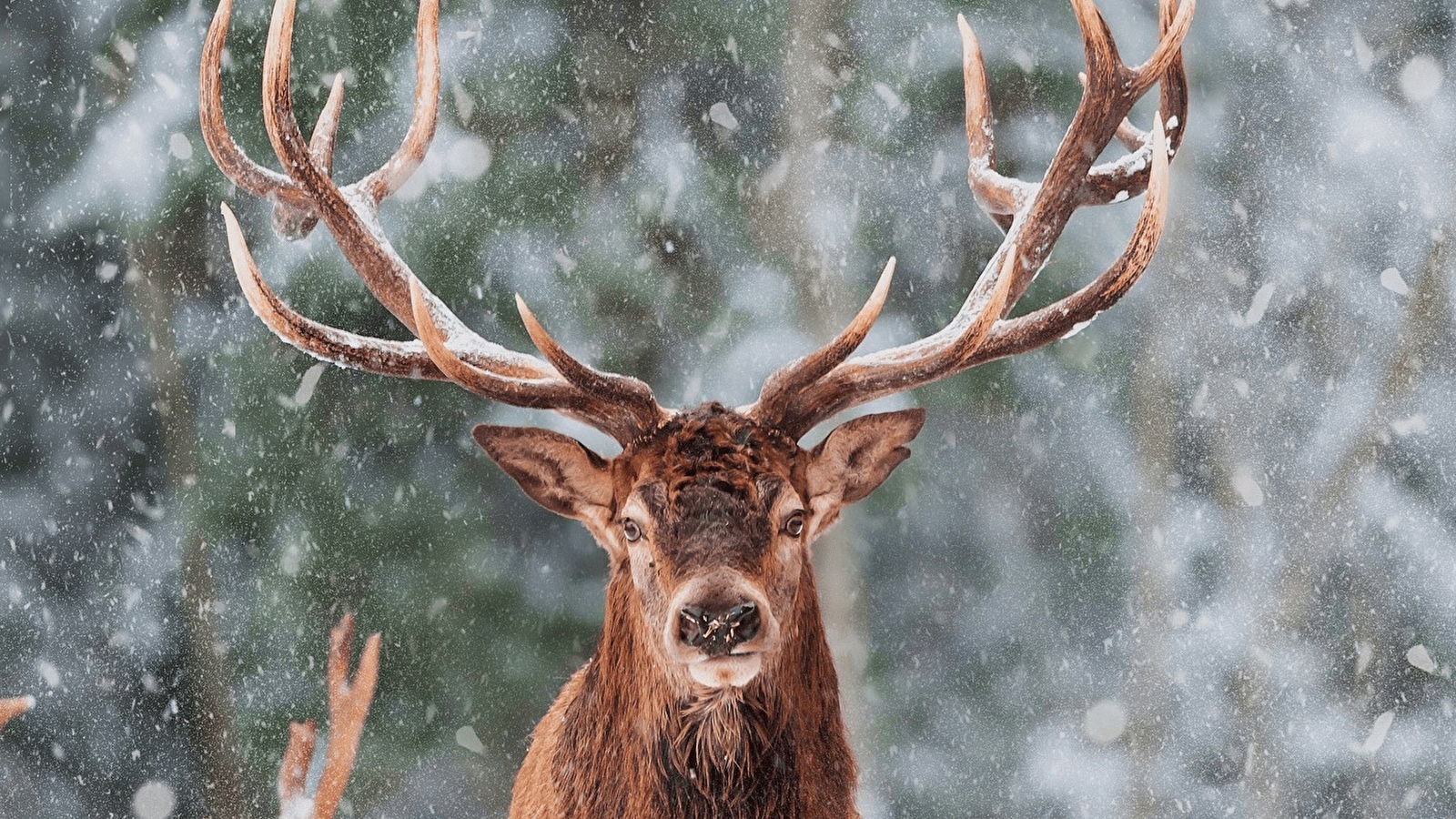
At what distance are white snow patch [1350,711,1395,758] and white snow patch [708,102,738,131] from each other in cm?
400

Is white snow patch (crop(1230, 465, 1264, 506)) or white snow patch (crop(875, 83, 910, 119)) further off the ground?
white snow patch (crop(875, 83, 910, 119))

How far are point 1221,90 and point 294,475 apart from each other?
4.63 meters

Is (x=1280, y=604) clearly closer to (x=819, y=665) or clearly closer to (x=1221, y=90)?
(x=1221, y=90)

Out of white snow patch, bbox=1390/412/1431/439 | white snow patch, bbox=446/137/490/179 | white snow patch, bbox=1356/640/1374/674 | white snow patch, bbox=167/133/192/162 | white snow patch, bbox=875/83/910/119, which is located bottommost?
white snow patch, bbox=1356/640/1374/674

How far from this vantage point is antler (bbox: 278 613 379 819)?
5875 millimetres

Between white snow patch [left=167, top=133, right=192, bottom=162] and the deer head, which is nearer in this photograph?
the deer head

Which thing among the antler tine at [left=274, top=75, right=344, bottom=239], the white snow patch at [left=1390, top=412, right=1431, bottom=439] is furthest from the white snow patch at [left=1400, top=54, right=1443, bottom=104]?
the antler tine at [left=274, top=75, right=344, bottom=239]

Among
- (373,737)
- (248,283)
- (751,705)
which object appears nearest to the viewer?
(751,705)

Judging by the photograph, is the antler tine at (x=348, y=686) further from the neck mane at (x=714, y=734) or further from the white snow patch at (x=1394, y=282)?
the white snow patch at (x=1394, y=282)

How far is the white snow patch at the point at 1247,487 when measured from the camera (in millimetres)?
7430

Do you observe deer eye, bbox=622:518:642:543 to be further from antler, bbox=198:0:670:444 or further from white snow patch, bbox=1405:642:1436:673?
white snow patch, bbox=1405:642:1436:673

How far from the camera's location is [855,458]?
3512 millimetres

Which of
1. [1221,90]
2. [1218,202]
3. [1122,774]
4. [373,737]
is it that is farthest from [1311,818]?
[373,737]

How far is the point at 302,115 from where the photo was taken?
6711 millimetres
